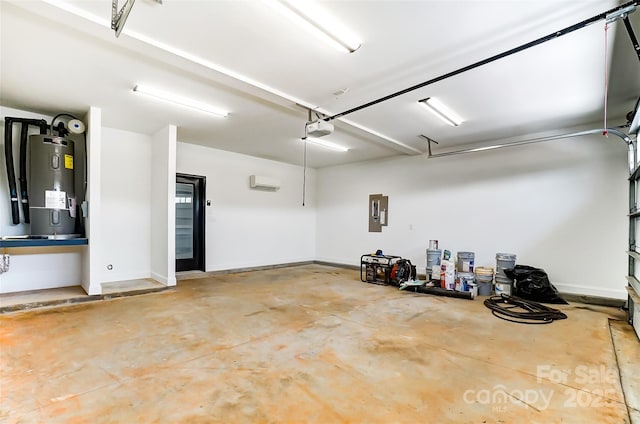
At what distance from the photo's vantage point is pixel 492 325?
3.78m

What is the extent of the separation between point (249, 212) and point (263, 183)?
817 mm

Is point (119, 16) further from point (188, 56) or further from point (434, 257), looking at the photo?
point (434, 257)

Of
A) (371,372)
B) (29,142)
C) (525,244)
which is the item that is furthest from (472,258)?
(29,142)

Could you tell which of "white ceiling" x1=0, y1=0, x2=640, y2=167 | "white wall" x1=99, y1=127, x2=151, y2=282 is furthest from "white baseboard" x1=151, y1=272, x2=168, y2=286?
"white ceiling" x1=0, y1=0, x2=640, y2=167


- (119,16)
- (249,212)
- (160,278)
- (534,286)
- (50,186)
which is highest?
(119,16)

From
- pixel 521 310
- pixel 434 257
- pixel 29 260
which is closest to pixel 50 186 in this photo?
pixel 29 260

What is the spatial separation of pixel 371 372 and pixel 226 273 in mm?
5277

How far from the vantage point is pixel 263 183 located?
770cm

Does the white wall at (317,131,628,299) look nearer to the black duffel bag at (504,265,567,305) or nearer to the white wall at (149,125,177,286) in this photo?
the black duffel bag at (504,265,567,305)

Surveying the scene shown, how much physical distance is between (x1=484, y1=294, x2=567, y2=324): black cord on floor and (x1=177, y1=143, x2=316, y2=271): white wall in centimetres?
520

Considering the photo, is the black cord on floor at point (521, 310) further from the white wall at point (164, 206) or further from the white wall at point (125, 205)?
the white wall at point (125, 205)

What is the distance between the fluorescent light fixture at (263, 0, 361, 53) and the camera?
2.38 metres

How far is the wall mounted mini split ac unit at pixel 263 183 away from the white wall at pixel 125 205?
7.69ft

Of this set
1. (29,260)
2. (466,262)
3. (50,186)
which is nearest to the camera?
(50,186)
